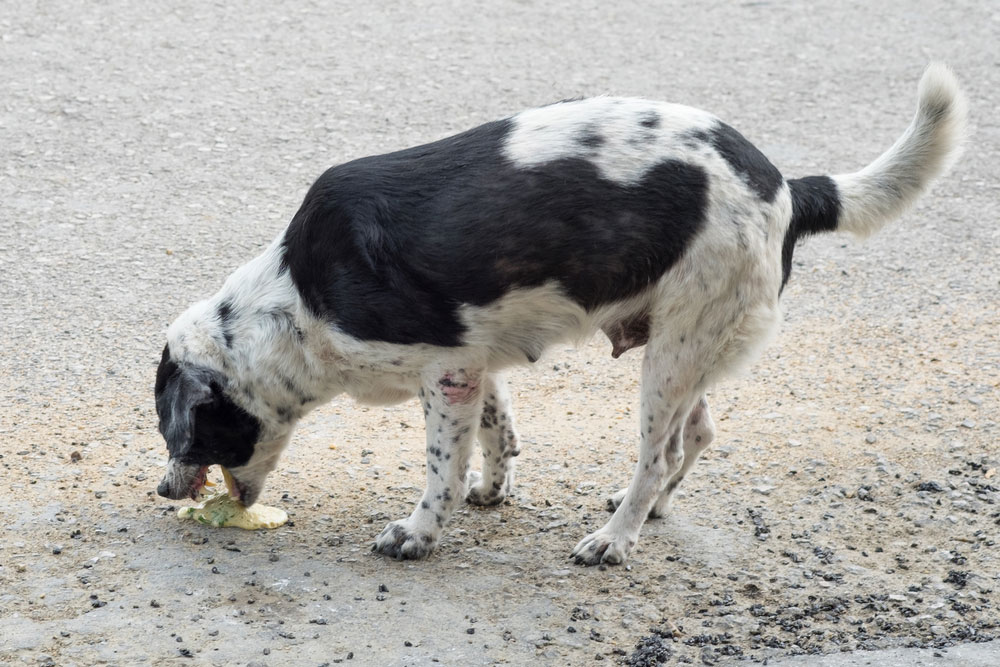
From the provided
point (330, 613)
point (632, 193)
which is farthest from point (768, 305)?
point (330, 613)

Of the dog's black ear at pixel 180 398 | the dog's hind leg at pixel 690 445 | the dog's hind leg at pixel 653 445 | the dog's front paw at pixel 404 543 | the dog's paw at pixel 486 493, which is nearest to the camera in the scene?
the dog's hind leg at pixel 653 445

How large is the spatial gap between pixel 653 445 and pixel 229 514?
1.75m

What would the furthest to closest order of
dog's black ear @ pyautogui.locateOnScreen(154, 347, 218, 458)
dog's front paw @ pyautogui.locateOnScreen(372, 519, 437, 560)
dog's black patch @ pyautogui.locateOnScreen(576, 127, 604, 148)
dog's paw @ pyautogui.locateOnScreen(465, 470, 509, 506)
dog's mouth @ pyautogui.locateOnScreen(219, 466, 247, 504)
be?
dog's paw @ pyautogui.locateOnScreen(465, 470, 509, 506), dog's mouth @ pyautogui.locateOnScreen(219, 466, 247, 504), dog's front paw @ pyautogui.locateOnScreen(372, 519, 437, 560), dog's black ear @ pyautogui.locateOnScreen(154, 347, 218, 458), dog's black patch @ pyautogui.locateOnScreen(576, 127, 604, 148)

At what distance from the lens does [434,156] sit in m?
4.64

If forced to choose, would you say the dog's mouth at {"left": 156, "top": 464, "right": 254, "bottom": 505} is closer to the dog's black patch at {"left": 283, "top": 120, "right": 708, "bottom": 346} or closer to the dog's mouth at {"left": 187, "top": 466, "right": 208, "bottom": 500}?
the dog's mouth at {"left": 187, "top": 466, "right": 208, "bottom": 500}

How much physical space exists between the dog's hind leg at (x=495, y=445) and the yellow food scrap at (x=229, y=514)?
0.86m

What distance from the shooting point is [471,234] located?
14.5 ft

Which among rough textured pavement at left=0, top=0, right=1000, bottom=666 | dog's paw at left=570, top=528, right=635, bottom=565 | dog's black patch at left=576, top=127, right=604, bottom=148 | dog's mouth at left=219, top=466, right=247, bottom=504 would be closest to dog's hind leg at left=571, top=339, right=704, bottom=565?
dog's paw at left=570, top=528, right=635, bottom=565

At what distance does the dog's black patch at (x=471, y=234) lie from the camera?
4402 millimetres

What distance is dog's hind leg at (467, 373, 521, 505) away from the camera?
5.15m

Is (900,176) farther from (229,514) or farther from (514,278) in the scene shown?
(229,514)

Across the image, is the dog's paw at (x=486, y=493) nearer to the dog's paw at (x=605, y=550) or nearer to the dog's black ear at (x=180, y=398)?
the dog's paw at (x=605, y=550)

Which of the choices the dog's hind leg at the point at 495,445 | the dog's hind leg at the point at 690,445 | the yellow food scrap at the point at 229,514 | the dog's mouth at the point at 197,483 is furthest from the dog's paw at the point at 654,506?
the dog's mouth at the point at 197,483

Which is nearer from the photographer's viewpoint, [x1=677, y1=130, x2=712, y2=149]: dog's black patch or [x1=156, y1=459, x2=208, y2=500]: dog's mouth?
[x1=677, y1=130, x2=712, y2=149]: dog's black patch
